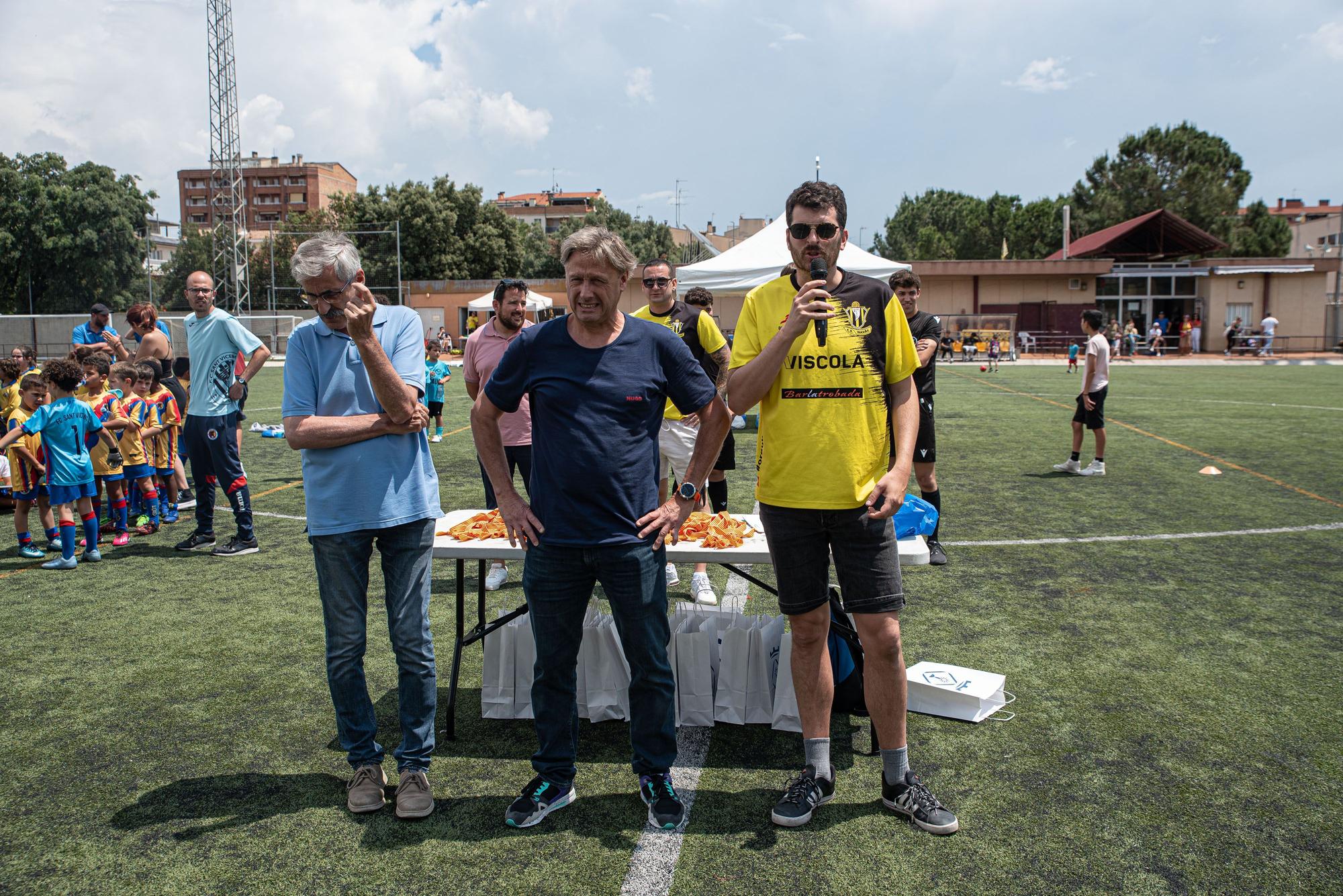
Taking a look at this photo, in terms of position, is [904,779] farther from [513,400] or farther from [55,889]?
[55,889]

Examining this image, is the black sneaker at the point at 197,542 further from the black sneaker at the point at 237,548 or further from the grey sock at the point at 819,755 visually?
the grey sock at the point at 819,755

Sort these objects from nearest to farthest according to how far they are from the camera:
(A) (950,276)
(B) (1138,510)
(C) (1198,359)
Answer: (B) (1138,510)
(C) (1198,359)
(A) (950,276)

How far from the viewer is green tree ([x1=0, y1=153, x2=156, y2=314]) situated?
53625 millimetres

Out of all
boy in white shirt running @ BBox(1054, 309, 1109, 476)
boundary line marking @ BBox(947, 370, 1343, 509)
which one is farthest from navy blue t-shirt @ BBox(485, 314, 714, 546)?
boy in white shirt running @ BBox(1054, 309, 1109, 476)

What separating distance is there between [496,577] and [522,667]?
2363 millimetres

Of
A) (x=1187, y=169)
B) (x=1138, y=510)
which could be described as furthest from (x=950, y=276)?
(x=1138, y=510)

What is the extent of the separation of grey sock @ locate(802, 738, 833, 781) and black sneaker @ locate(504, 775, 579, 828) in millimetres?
911

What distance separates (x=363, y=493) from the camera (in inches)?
130

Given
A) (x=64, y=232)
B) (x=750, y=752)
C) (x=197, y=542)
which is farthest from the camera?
(x=64, y=232)

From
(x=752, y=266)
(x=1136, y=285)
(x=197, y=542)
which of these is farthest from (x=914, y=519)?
(x=1136, y=285)

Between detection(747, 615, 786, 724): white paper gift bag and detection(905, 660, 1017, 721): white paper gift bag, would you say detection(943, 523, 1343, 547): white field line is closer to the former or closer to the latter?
detection(905, 660, 1017, 721): white paper gift bag

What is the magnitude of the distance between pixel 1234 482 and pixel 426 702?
984 cm

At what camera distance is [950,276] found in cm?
4731

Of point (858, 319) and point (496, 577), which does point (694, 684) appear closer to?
point (858, 319)
